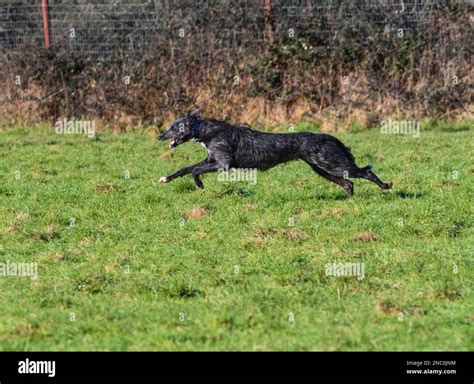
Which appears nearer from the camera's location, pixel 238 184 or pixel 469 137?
pixel 238 184

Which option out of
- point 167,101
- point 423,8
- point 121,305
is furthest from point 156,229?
point 423,8

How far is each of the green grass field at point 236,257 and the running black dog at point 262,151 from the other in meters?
0.31

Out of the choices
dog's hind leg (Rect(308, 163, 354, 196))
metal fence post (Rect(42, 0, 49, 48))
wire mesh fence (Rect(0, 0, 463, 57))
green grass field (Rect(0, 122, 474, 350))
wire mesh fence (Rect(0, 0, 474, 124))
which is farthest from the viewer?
metal fence post (Rect(42, 0, 49, 48))

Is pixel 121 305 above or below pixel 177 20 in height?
below

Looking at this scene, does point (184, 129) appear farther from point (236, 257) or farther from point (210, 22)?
point (210, 22)

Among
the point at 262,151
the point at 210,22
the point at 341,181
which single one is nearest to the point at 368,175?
the point at 341,181

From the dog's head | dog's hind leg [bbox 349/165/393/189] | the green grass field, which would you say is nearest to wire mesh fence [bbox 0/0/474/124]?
the green grass field

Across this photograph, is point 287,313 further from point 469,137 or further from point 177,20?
point 177,20

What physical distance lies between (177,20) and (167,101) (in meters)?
1.97

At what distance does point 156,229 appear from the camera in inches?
412

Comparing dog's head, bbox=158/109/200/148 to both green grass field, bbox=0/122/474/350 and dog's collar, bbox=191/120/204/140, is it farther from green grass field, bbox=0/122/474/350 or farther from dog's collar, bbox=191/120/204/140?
green grass field, bbox=0/122/474/350

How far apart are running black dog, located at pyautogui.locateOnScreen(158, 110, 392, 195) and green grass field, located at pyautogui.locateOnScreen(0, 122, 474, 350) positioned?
310 millimetres

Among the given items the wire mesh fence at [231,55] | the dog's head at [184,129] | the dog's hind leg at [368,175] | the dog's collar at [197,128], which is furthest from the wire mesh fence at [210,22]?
the dog's hind leg at [368,175]

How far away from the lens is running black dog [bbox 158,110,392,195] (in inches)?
469
